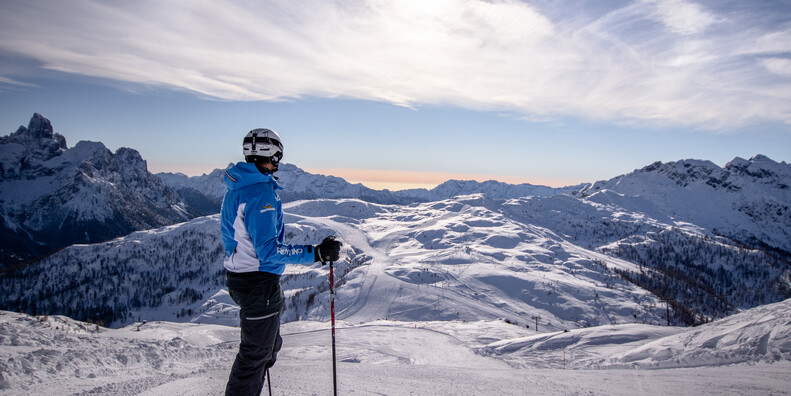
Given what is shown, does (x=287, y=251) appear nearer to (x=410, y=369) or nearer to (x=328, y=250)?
(x=328, y=250)

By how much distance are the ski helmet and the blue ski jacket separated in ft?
1.36

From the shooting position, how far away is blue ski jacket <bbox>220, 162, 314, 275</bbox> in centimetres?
502

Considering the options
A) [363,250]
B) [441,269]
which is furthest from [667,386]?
[363,250]

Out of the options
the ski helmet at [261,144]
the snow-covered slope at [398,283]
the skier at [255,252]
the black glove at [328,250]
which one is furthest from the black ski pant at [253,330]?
the snow-covered slope at [398,283]

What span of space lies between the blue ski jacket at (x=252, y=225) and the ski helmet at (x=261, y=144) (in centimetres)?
41

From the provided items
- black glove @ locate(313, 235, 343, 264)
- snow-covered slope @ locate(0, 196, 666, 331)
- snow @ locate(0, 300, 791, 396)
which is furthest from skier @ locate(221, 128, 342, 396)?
snow-covered slope @ locate(0, 196, 666, 331)

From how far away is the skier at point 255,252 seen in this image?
505 centimetres

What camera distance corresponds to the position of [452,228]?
17725cm

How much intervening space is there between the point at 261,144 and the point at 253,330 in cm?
276

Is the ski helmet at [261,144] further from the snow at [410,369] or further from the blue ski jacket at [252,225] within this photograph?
the snow at [410,369]

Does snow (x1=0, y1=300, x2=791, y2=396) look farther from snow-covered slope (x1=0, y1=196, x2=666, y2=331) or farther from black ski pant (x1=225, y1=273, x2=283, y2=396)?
snow-covered slope (x1=0, y1=196, x2=666, y2=331)

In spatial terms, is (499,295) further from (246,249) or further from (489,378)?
(246,249)

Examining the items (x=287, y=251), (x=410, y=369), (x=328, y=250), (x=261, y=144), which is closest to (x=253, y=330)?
(x=287, y=251)

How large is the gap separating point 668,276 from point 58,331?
195952 mm
